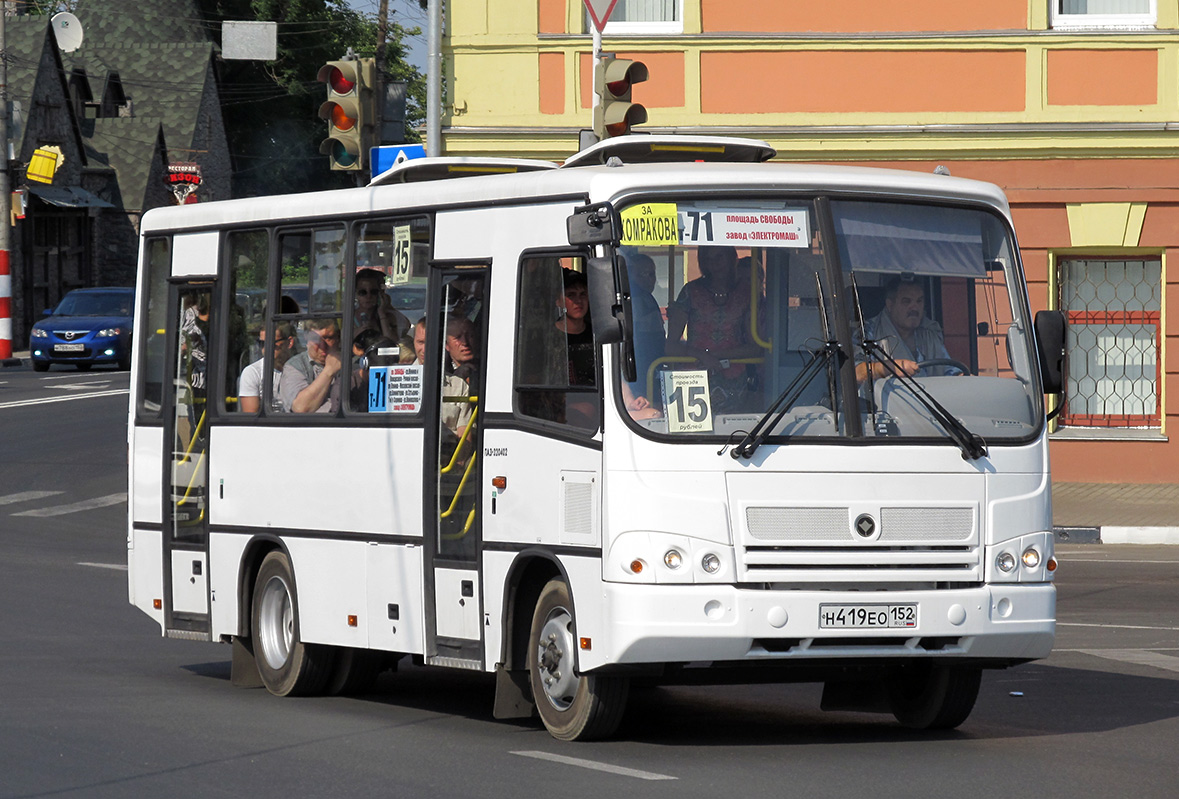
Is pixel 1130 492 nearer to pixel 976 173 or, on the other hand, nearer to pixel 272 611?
pixel 976 173

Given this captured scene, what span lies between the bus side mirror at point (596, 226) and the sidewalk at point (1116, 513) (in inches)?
412

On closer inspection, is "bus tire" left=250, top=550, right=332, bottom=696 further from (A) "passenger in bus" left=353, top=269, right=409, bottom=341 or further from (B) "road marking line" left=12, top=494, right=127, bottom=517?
(B) "road marking line" left=12, top=494, right=127, bottom=517

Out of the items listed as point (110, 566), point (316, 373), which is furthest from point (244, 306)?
point (110, 566)

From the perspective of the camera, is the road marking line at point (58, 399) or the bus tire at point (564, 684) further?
the road marking line at point (58, 399)

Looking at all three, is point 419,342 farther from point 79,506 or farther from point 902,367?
point 79,506

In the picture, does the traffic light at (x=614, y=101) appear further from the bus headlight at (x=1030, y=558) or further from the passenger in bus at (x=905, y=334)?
the bus headlight at (x=1030, y=558)

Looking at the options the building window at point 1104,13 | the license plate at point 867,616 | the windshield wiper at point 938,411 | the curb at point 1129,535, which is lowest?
the curb at point 1129,535

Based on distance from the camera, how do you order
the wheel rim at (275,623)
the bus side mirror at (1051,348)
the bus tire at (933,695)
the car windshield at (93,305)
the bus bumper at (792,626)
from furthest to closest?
1. the car windshield at (93,305)
2. the wheel rim at (275,623)
3. the bus tire at (933,695)
4. the bus side mirror at (1051,348)
5. the bus bumper at (792,626)

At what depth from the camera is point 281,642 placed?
11391 mm

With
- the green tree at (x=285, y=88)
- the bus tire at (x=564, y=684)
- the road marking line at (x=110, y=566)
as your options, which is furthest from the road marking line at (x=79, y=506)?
the green tree at (x=285, y=88)

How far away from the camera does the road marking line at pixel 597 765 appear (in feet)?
26.6

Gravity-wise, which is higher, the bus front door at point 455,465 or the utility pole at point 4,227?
the utility pole at point 4,227

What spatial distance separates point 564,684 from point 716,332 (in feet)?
5.39

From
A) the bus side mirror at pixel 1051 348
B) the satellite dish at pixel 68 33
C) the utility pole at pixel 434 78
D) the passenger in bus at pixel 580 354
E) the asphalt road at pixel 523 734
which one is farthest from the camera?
the satellite dish at pixel 68 33
